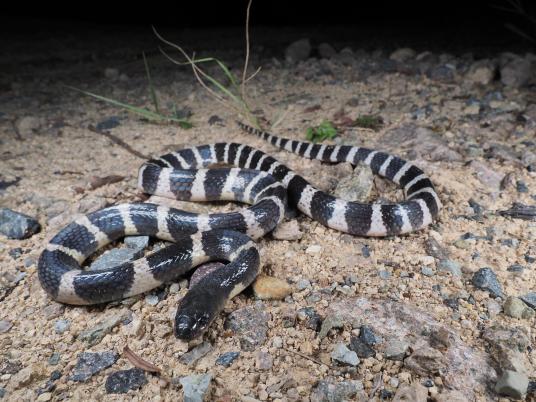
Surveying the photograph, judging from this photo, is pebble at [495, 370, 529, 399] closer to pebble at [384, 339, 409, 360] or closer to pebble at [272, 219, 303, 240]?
pebble at [384, 339, 409, 360]

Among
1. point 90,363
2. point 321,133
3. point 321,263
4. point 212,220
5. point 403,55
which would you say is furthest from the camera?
point 403,55

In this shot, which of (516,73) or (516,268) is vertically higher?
(516,73)

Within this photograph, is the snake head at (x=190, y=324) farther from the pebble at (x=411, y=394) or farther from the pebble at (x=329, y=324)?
the pebble at (x=411, y=394)

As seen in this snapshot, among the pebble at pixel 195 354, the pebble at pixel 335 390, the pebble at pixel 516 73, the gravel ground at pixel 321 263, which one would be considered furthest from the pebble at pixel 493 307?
the pebble at pixel 516 73

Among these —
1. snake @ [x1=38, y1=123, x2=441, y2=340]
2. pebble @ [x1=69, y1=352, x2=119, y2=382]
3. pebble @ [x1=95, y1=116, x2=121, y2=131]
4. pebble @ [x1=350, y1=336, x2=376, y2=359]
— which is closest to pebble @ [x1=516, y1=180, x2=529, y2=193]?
snake @ [x1=38, y1=123, x2=441, y2=340]

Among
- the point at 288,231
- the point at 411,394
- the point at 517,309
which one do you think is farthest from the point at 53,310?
Result: the point at 517,309

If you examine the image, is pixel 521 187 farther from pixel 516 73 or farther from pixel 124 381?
pixel 124 381
